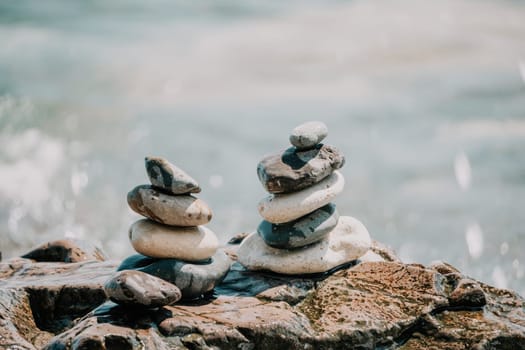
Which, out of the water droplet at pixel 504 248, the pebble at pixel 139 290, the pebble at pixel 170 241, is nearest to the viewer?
the pebble at pixel 139 290

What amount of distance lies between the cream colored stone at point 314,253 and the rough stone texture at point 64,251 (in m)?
4.21

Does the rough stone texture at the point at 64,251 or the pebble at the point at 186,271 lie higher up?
the pebble at the point at 186,271

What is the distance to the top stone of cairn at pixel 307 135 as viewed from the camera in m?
13.9

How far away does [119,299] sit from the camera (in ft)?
39.1

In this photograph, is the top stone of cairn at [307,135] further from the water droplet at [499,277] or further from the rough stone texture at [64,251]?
the water droplet at [499,277]

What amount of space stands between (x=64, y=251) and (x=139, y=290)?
6.14 meters

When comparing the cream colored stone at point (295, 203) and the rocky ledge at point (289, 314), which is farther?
the cream colored stone at point (295, 203)

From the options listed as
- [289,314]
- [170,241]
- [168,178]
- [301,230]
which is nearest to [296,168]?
[301,230]

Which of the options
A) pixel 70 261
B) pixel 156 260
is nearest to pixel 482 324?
pixel 156 260

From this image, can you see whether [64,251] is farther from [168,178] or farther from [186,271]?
[168,178]

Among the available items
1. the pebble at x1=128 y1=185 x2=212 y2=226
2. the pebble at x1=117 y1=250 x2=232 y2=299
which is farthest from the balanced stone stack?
the pebble at x1=128 y1=185 x2=212 y2=226

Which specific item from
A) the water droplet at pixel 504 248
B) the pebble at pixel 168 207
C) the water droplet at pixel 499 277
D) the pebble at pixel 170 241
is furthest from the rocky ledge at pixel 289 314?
the water droplet at pixel 504 248

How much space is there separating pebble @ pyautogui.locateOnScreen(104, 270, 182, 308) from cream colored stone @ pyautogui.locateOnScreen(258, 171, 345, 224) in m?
2.41

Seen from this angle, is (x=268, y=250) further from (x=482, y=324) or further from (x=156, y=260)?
(x=482, y=324)
